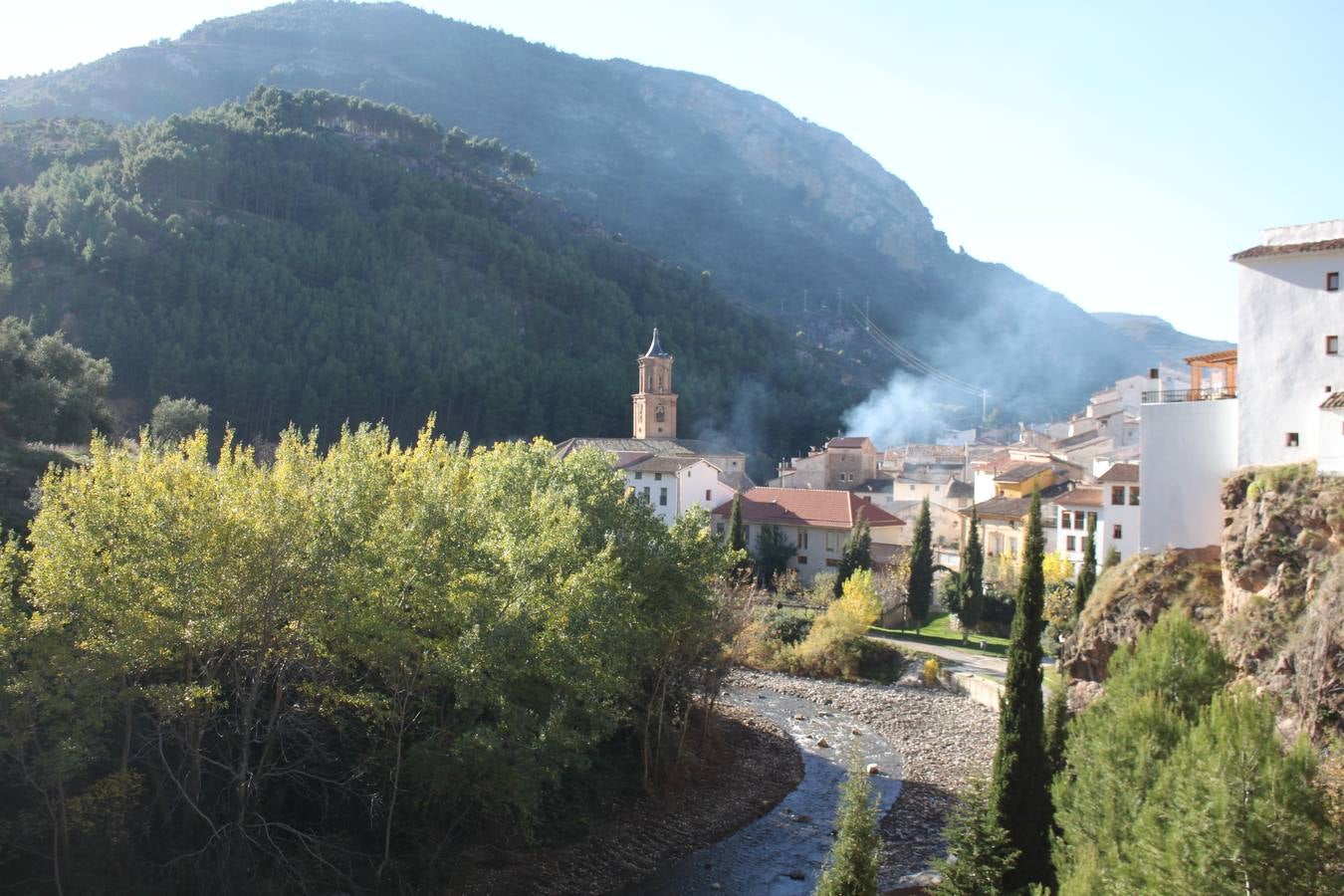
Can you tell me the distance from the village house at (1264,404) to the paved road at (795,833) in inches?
397

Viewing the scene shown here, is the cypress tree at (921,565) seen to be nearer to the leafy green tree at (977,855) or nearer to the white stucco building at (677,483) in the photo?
the white stucco building at (677,483)

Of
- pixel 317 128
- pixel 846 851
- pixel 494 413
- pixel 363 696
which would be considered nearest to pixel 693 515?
pixel 363 696

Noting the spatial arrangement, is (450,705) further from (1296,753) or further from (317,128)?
(317,128)

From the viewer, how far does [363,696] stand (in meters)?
18.0

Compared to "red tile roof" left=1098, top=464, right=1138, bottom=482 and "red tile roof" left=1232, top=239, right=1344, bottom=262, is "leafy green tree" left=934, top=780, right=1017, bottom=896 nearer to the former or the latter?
"red tile roof" left=1232, top=239, right=1344, bottom=262

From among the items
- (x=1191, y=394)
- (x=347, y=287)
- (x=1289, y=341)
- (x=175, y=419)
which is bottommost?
(x=175, y=419)

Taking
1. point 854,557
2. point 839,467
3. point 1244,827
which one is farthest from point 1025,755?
point 839,467

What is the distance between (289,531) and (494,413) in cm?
5690

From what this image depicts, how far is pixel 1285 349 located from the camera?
2603 cm

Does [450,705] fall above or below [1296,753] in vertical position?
below

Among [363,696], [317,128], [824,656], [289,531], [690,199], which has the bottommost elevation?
[824,656]

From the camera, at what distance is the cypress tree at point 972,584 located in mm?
42688

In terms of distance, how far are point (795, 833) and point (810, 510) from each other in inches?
1254

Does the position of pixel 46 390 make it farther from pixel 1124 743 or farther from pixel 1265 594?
pixel 1265 594
